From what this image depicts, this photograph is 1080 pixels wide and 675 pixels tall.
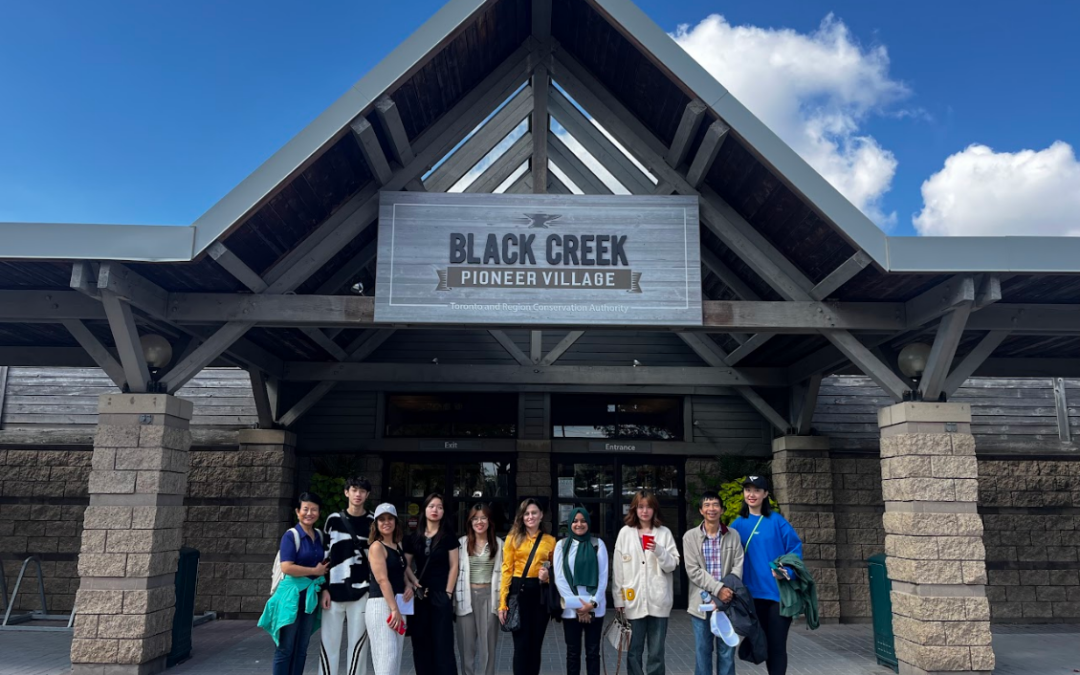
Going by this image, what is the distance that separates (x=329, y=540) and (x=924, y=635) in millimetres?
4930

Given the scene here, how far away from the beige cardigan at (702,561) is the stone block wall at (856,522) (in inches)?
220

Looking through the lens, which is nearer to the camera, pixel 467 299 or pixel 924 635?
pixel 924 635

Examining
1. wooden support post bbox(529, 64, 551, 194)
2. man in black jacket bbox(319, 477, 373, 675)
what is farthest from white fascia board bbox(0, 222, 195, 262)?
wooden support post bbox(529, 64, 551, 194)

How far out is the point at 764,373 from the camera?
10195mm

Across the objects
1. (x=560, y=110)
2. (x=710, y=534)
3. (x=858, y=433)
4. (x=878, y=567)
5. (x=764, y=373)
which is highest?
(x=560, y=110)

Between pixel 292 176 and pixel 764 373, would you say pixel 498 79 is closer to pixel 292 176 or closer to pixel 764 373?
pixel 292 176

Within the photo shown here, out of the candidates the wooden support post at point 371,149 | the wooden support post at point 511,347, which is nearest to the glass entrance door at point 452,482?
the wooden support post at point 511,347

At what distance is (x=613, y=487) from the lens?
1071 centimetres

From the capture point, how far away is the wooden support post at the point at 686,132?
6.46 metres

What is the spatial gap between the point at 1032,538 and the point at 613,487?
225 inches

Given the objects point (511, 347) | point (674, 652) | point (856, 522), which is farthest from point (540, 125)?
point (856, 522)

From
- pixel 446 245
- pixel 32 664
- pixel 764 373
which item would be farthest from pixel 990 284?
pixel 32 664

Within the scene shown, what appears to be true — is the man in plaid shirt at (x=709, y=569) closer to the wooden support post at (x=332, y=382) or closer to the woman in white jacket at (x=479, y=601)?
the woman in white jacket at (x=479, y=601)

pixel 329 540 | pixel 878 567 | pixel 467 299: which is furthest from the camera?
pixel 878 567
